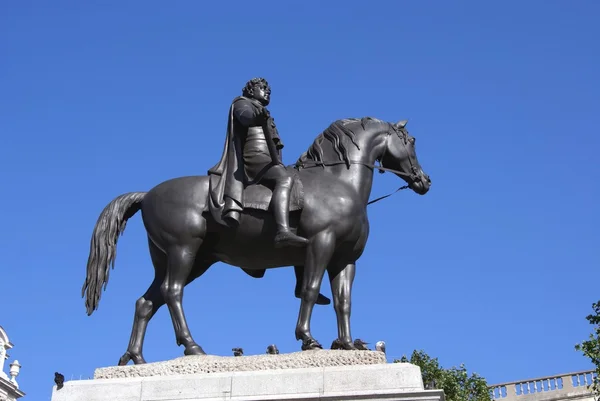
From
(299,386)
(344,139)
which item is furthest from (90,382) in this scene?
(344,139)

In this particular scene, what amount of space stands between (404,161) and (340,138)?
112 centimetres

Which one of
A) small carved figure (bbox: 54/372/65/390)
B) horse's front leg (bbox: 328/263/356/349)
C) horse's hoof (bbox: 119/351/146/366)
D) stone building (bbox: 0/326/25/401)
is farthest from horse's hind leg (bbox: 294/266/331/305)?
stone building (bbox: 0/326/25/401)

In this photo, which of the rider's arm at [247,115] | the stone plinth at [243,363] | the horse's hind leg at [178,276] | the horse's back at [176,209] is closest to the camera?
the stone plinth at [243,363]

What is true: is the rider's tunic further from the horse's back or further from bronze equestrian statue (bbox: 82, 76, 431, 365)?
the horse's back

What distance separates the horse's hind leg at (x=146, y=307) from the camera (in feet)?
42.9

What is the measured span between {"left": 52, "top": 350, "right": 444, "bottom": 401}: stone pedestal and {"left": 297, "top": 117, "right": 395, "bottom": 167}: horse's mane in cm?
331

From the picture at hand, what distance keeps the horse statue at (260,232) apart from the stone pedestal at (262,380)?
0.60m

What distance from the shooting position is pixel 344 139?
13.9 meters

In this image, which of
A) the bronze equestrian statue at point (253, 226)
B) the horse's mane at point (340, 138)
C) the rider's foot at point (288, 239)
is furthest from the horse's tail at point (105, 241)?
the horse's mane at point (340, 138)

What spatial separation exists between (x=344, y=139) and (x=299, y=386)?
4.17 metres

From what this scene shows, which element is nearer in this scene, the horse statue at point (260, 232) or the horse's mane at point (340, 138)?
the horse statue at point (260, 232)

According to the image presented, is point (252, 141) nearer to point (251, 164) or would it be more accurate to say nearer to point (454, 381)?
point (251, 164)

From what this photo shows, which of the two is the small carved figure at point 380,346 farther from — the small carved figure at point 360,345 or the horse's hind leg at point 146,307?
the horse's hind leg at point 146,307

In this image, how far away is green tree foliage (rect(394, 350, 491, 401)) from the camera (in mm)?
40969
